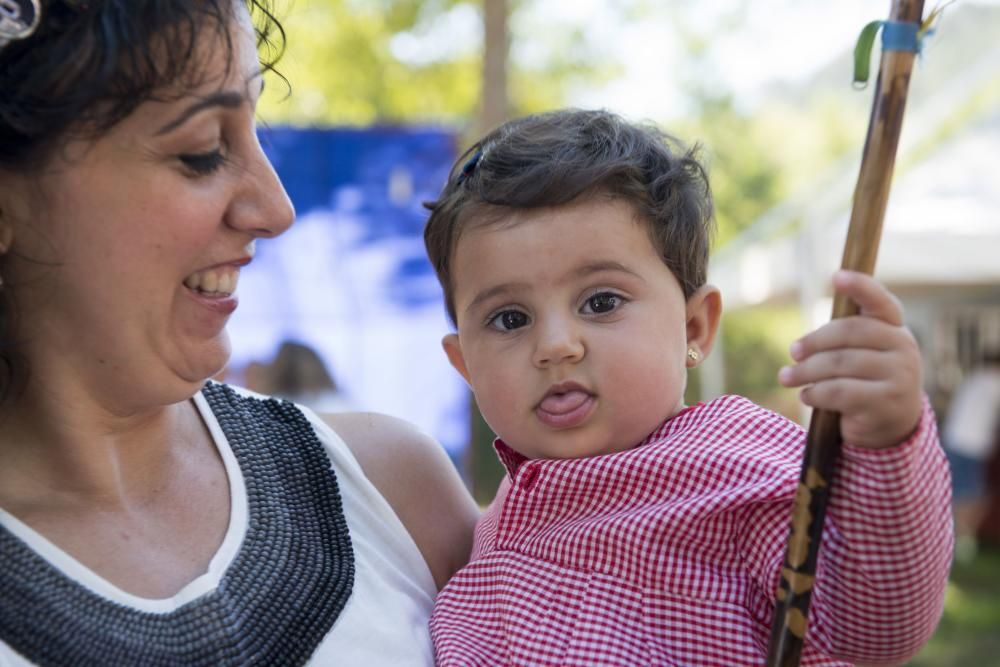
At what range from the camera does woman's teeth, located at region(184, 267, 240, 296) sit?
5.82ft

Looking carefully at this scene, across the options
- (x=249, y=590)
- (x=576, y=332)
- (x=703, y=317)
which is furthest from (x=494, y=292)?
(x=249, y=590)

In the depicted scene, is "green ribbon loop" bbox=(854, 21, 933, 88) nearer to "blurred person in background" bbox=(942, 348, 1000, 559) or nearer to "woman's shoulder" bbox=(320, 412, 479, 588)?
"woman's shoulder" bbox=(320, 412, 479, 588)

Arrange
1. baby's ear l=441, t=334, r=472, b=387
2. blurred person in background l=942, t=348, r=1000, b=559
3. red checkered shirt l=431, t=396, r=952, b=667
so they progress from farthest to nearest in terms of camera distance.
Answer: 1. blurred person in background l=942, t=348, r=1000, b=559
2. baby's ear l=441, t=334, r=472, b=387
3. red checkered shirt l=431, t=396, r=952, b=667

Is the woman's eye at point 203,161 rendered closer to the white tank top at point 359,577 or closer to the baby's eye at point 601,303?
the white tank top at point 359,577

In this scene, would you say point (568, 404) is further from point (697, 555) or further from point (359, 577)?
point (359, 577)

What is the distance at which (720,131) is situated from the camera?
3048 centimetres

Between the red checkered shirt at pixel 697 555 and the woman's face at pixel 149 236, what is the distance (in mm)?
593

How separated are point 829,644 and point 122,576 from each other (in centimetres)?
103

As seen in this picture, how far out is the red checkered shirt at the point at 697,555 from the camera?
4.92ft

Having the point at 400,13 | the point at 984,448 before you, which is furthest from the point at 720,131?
the point at 984,448

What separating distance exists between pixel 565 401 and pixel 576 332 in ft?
0.38

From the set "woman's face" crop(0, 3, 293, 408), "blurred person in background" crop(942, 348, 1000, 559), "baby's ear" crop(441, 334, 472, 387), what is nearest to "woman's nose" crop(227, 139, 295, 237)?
"woman's face" crop(0, 3, 293, 408)

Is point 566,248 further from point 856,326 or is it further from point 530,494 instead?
point 856,326

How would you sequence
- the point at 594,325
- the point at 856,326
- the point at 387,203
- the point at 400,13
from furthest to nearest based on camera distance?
the point at 400,13, the point at 387,203, the point at 594,325, the point at 856,326
